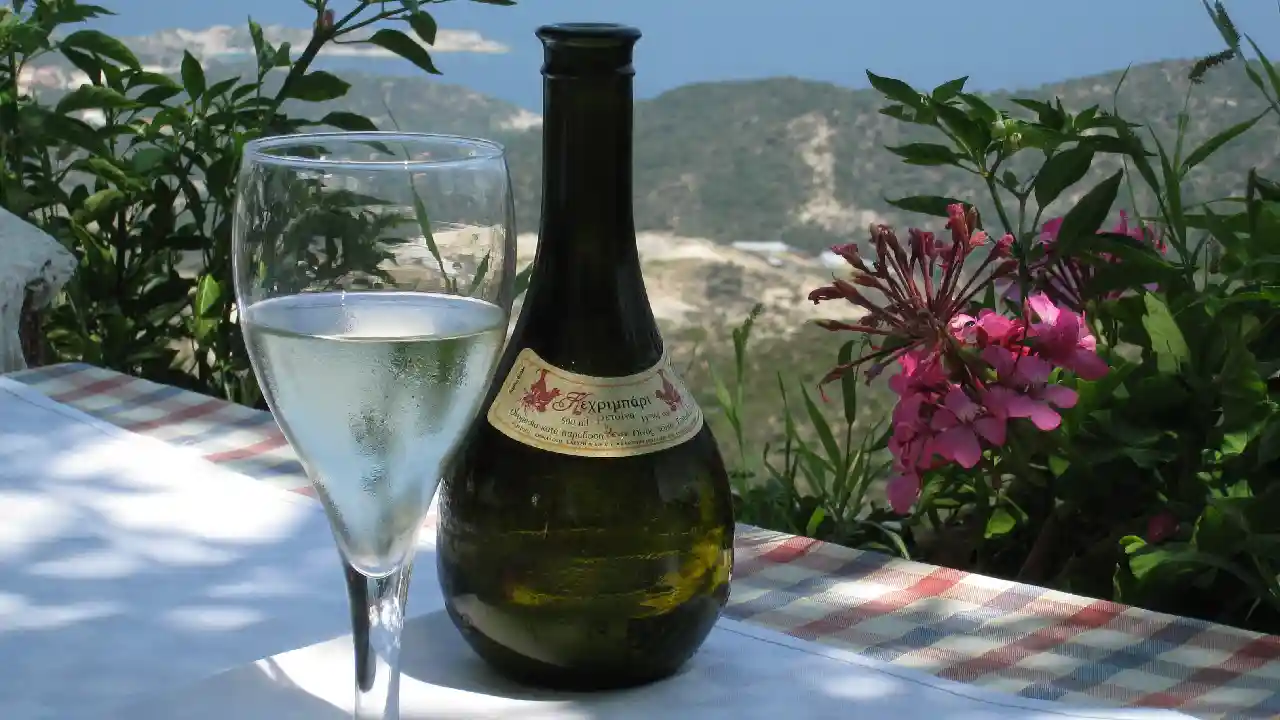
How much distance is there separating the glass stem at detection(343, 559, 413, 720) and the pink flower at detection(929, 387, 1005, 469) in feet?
1.68

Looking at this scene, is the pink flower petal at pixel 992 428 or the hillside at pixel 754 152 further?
the hillside at pixel 754 152

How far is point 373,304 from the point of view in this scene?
23.0 inches

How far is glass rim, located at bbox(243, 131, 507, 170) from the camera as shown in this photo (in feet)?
1.90

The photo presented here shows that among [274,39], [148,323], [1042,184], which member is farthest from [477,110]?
[1042,184]

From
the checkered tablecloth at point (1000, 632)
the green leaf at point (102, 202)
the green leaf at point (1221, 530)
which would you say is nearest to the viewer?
the checkered tablecloth at point (1000, 632)

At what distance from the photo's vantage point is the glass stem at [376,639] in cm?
64

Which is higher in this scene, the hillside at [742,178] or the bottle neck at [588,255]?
the bottle neck at [588,255]

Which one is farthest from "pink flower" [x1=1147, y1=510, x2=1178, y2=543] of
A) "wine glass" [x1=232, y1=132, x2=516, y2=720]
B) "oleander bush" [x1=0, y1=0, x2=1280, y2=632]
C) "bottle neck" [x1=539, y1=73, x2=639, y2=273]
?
"wine glass" [x1=232, y1=132, x2=516, y2=720]

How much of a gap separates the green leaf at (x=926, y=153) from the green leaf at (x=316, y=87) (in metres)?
0.85

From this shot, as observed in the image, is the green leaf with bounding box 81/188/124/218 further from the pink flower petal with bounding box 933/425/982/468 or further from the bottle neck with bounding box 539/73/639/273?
the bottle neck with bounding box 539/73/639/273

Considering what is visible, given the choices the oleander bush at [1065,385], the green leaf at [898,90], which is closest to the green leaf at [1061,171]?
the oleander bush at [1065,385]

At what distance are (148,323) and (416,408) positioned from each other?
162 cm

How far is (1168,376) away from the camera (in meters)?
1.15

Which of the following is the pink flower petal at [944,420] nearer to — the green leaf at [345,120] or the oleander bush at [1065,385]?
the oleander bush at [1065,385]
